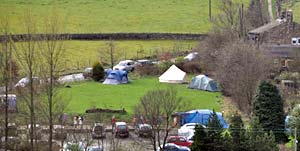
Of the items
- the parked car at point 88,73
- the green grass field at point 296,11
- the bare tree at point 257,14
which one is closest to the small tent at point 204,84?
the parked car at point 88,73

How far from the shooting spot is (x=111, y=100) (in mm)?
40625

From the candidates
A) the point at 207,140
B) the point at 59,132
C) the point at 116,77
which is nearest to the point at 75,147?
the point at 59,132

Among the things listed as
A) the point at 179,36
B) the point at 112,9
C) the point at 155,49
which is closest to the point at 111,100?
the point at 155,49

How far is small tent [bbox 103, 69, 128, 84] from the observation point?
45312mm

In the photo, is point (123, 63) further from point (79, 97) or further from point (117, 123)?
point (117, 123)

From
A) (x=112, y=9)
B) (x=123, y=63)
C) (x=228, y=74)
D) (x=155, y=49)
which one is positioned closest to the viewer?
(x=228, y=74)

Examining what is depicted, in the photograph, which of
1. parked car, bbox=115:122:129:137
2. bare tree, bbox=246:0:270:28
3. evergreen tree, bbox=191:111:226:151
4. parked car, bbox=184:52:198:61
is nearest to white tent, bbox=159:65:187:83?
parked car, bbox=184:52:198:61

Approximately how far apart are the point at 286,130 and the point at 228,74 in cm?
968

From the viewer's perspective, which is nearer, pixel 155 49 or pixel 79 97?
pixel 79 97

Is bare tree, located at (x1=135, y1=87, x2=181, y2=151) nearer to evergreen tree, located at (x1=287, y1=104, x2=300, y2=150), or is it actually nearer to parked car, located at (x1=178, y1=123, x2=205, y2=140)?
parked car, located at (x1=178, y1=123, x2=205, y2=140)

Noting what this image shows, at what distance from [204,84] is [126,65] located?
8.24 metres

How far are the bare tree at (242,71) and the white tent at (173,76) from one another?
3.74 m

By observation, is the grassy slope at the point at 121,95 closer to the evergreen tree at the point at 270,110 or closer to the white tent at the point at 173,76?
the white tent at the point at 173,76

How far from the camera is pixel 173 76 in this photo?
151 ft
